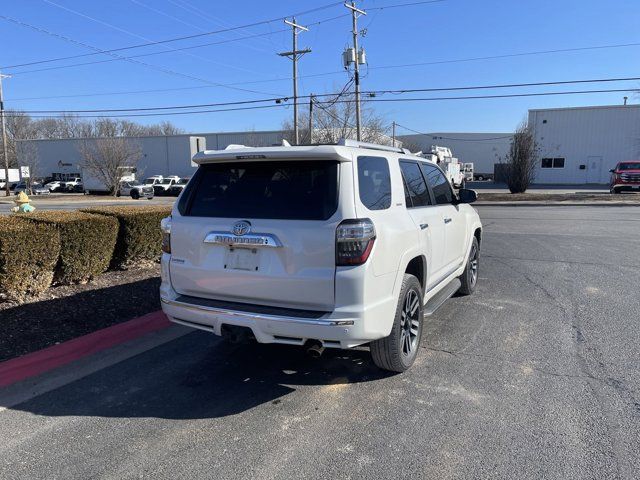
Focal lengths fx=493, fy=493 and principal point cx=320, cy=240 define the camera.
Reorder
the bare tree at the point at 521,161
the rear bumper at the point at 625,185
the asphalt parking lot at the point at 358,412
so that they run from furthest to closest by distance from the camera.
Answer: the bare tree at the point at 521,161 < the rear bumper at the point at 625,185 < the asphalt parking lot at the point at 358,412

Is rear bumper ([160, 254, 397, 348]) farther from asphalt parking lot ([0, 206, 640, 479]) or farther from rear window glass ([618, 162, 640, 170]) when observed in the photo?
rear window glass ([618, 162, 640, 170])

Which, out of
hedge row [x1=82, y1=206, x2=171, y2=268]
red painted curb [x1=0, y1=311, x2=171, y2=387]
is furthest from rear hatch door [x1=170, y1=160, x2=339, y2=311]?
hedge row [x1=82, y1=206, x2=171, y2=268]

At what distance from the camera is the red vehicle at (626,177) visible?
99.0ft

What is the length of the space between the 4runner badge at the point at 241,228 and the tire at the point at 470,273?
3.64m

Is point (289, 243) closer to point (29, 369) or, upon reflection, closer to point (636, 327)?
point (29, 369)

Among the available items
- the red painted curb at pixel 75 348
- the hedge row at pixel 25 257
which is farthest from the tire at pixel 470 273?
the hedge row at pixel 25 257

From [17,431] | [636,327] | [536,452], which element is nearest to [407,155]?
[536,452]

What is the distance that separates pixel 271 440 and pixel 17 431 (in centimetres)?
172

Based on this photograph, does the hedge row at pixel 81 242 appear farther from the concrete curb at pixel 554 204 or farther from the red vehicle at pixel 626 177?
the red vehicle at pixel 626 177

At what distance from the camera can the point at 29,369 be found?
4.15 metres

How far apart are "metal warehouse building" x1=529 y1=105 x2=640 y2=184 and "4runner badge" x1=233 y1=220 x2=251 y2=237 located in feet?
165

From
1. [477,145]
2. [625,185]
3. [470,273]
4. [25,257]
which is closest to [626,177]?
[625,185]

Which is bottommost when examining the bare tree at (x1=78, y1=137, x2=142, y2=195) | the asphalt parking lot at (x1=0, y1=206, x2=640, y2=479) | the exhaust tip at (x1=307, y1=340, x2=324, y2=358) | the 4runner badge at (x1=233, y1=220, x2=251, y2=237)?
the asphalt parking lot at (x1=0, y1=206, x2=640, y2=479)

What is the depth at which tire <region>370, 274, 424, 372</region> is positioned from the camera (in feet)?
12.7
